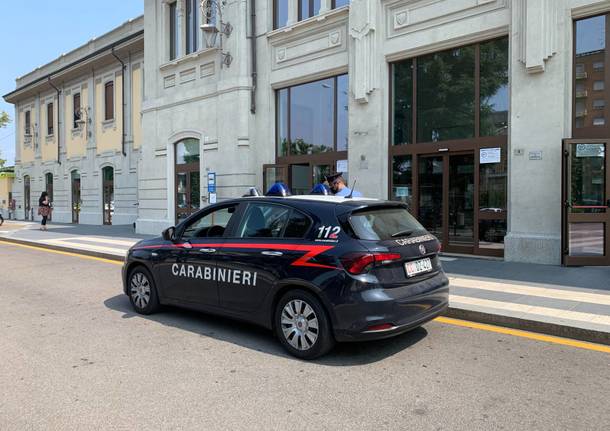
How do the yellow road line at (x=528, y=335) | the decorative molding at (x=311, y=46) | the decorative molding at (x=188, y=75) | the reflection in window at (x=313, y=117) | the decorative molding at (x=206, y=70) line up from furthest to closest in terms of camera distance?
the decorative molding at (x=188, y=75), the decorative molding at (x=206, y=70), the reflection in window at (x=313, y=117), the decorative molding at (x=311, y=46), the yellow road line at (x=528, y=335)

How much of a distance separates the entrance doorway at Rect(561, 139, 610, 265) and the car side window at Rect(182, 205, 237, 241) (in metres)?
6.81

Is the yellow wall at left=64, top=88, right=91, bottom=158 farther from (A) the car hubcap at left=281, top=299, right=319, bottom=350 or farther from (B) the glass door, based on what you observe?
(A) the car hubcap at left=281, top=299, right=319, bottom=350

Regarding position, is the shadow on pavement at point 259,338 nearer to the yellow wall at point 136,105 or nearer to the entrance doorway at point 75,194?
the yellow wall at point 136,105

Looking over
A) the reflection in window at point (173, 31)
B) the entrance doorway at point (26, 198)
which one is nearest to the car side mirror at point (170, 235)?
the reflection in window at point (173, 31)

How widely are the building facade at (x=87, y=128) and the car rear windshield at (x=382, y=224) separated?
758 inches

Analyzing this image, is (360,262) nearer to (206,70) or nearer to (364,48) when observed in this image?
(364,48)

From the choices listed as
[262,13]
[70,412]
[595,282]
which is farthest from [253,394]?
[262,13]

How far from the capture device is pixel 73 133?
26.6 m

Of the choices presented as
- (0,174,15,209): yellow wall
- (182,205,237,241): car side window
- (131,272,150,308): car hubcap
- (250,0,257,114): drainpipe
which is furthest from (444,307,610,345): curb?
(0,174,15,209): yellow wall

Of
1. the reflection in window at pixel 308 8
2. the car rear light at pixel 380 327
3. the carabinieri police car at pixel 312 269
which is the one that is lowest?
the car rear light at pixel 380 327

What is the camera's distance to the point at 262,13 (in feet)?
47.3

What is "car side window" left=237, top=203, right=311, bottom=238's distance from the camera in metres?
4.77

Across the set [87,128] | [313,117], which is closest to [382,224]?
[313,117]

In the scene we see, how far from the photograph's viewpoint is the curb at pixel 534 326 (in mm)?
4984
